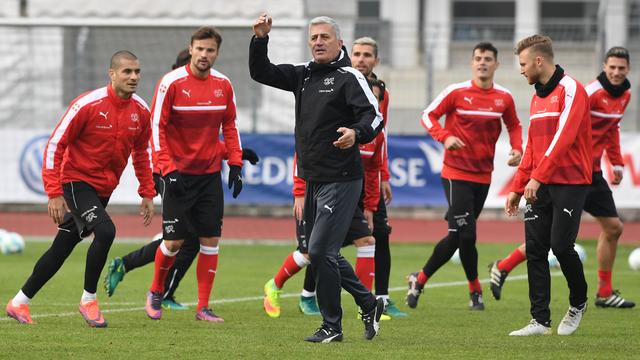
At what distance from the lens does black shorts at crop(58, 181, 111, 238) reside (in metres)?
9.49

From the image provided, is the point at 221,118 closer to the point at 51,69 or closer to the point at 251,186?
the point at 251,186

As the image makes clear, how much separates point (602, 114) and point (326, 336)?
4.63 metres

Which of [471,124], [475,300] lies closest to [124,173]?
[471,124]

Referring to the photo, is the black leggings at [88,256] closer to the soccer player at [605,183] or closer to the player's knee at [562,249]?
the player's knee at [562,249]

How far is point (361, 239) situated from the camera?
10172mm

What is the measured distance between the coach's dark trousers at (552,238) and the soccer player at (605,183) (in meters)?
2.42

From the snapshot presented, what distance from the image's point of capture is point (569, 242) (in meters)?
9.08

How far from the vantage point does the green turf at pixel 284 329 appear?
7.98 meters

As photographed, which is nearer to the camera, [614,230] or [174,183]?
[174,183]

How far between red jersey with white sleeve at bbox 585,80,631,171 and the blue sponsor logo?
41.0 ft

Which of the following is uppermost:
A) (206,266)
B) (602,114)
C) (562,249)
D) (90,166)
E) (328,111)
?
(328,111)

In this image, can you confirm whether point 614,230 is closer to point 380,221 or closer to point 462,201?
point 462,201

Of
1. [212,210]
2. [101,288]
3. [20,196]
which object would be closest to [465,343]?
[212,210]

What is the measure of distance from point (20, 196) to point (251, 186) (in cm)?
416
